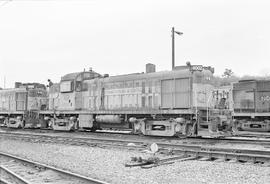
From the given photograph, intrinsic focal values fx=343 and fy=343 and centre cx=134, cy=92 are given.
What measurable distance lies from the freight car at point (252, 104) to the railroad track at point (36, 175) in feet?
43.9

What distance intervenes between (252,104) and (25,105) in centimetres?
1548

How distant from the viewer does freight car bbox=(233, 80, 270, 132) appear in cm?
1878

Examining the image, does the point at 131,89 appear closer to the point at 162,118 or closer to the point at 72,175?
the point at 162,118

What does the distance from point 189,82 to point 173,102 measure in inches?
48.0

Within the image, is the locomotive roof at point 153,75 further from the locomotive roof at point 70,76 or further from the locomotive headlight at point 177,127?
the locomotive roof at point 70,76

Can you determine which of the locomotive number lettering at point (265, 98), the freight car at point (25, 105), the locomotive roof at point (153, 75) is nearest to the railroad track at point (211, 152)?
the locomotive roof at point (153, 75)

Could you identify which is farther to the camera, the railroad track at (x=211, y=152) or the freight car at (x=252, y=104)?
the freight car at (x=252, y=104)

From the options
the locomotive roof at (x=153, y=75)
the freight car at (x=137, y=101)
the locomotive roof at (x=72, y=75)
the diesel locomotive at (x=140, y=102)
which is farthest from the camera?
the locomotive roof at (x=72, y=75)

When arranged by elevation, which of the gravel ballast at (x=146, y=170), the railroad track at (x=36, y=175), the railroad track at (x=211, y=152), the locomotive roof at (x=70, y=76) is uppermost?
the locomotive roof at (x=70, y=76)

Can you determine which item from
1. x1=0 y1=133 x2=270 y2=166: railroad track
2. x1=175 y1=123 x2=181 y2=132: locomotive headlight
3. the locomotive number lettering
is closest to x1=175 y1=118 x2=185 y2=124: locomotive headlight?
x1=175 y1=123 x2=181 y2=132: locomotive headlight

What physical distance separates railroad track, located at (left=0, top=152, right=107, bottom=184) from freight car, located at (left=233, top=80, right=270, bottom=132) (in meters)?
13.4

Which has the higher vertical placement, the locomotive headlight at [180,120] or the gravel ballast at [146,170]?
the locomotive headlight at [180,120]

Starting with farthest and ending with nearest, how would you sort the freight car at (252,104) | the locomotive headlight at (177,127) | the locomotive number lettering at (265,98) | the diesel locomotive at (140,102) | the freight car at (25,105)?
the freight car at (25,105) → the locomotive number lettering at (265,98) → the freight car at (252,104) → the diesel locomotive at (140,102) → the locomotive headlight at (177,127)

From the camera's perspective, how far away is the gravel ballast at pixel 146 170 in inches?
275
